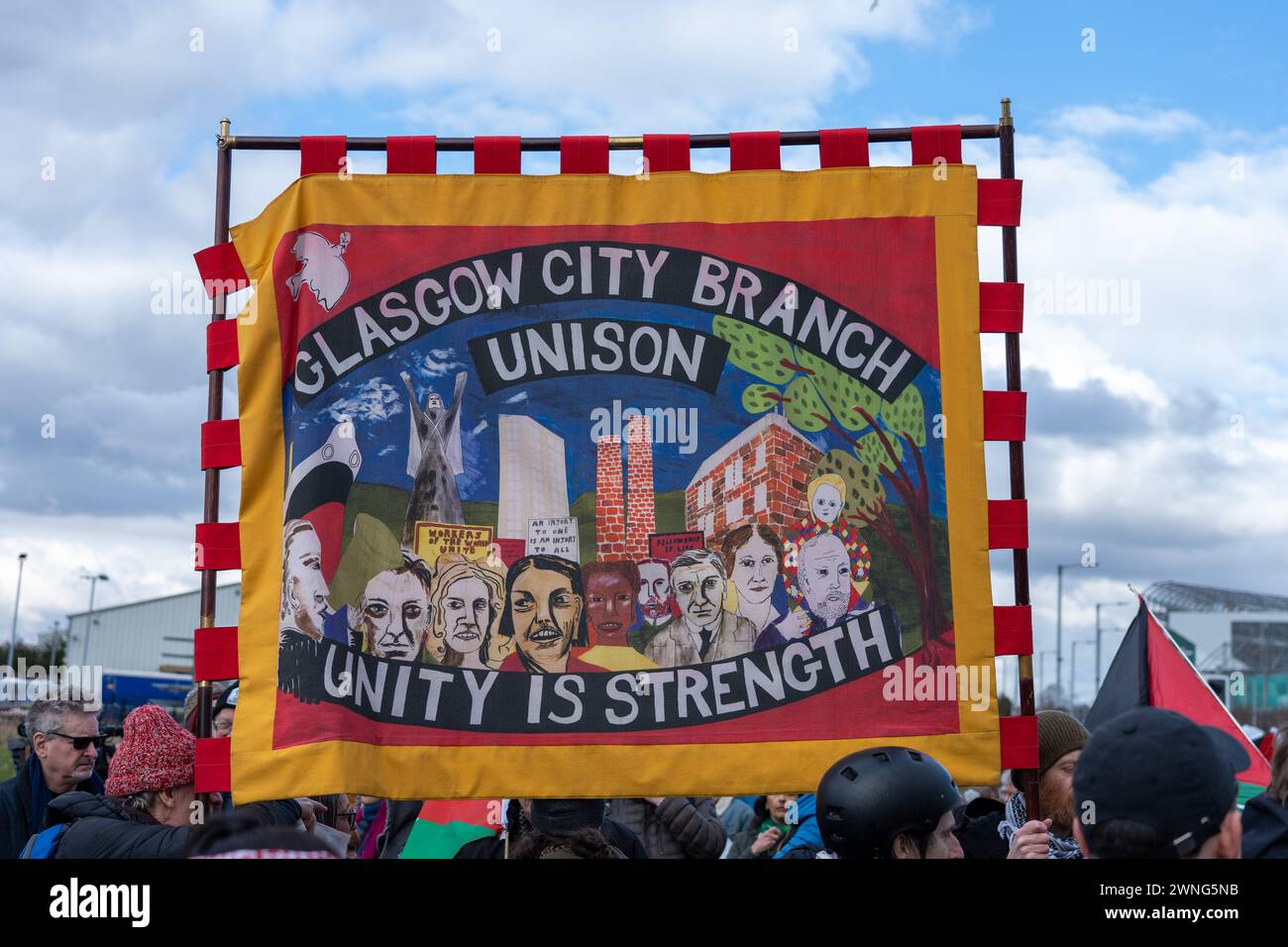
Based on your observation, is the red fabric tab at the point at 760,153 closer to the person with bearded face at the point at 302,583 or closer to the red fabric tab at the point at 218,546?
the person with bearded face at the point at 302,583

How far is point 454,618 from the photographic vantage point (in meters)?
5.18

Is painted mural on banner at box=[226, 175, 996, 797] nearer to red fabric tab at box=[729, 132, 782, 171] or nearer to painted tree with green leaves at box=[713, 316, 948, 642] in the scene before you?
painted tree with green leaves at box=[713, 316, 948, 642]

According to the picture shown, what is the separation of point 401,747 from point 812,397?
89.4 inches

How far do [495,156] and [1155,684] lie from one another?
440cm

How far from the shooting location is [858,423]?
209 inches

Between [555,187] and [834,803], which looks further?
[555,187]

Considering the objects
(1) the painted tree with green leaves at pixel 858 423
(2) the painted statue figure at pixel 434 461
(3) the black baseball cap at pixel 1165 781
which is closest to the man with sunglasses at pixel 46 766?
(2) the painted statue figure at pixel 434 461

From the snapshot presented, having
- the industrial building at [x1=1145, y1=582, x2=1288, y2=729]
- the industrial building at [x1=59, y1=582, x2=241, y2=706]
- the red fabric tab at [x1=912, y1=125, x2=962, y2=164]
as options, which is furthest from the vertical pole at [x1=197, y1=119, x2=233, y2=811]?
the industrial building at [x1=59, y1=582, x2=241, y2=706]

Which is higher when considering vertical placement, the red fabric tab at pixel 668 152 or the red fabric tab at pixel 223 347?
the red fabric tab at pixel 668 152

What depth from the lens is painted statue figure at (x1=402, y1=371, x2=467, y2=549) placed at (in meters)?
5.23

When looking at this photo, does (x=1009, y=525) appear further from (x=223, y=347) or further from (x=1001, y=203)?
(x=223, y=347)

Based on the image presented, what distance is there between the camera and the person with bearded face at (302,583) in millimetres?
5168
